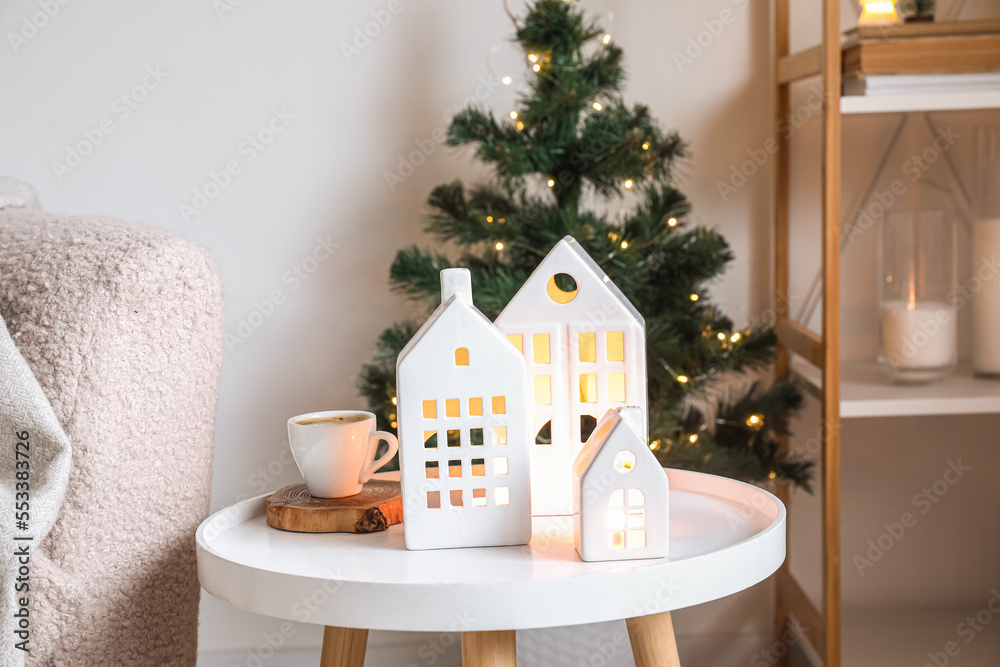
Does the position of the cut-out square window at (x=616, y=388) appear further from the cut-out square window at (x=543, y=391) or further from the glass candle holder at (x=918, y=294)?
the glass candle holder at (x=918, y=294)

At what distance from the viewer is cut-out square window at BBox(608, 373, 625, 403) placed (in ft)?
2.51

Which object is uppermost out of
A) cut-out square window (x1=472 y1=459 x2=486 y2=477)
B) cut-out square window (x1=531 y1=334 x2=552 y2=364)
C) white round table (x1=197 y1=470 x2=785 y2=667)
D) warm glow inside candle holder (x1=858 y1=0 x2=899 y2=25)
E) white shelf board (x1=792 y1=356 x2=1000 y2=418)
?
warm glow inside candle holder (x1=858 y1=0 x2=899 y2=25)

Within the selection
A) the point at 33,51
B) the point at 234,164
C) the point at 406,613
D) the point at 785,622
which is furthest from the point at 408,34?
the point at 785,622

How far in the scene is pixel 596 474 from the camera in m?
0.64

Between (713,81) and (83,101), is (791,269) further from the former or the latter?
(83,101)

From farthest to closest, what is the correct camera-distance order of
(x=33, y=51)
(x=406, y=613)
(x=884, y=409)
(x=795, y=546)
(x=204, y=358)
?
(x=795, y=546)
(x=33, y=51)
(x=884, y=409)
(x=204, y=358)
(x=406, y=613)

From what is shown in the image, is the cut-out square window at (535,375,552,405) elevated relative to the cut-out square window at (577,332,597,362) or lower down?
lower down

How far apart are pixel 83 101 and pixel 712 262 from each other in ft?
3.42

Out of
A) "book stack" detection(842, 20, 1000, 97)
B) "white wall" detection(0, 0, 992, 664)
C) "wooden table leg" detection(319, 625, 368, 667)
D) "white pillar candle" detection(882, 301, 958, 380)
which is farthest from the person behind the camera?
"white wall" detection(0, 0, 992, 664)

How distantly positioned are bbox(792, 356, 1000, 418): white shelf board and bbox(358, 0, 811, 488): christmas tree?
4.1 inches

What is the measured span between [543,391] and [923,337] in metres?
0.75

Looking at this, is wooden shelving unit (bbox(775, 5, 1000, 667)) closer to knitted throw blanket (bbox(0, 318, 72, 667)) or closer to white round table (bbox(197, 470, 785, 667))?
white round table (bbox(197, 470, 785, 667))

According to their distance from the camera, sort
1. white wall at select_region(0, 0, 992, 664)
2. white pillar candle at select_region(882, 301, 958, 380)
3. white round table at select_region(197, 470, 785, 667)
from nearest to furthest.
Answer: white round table at select_region(197, 470, 785, 667) < white pillar candle at select_region(882, 301, 958, 380) < white wall at select_region(0, 0, 992, 664)

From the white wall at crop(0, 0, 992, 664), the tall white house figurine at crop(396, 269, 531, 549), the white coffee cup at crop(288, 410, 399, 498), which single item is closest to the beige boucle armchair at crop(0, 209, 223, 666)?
the white coffee cup at crop(288, 410, 399, 498)
